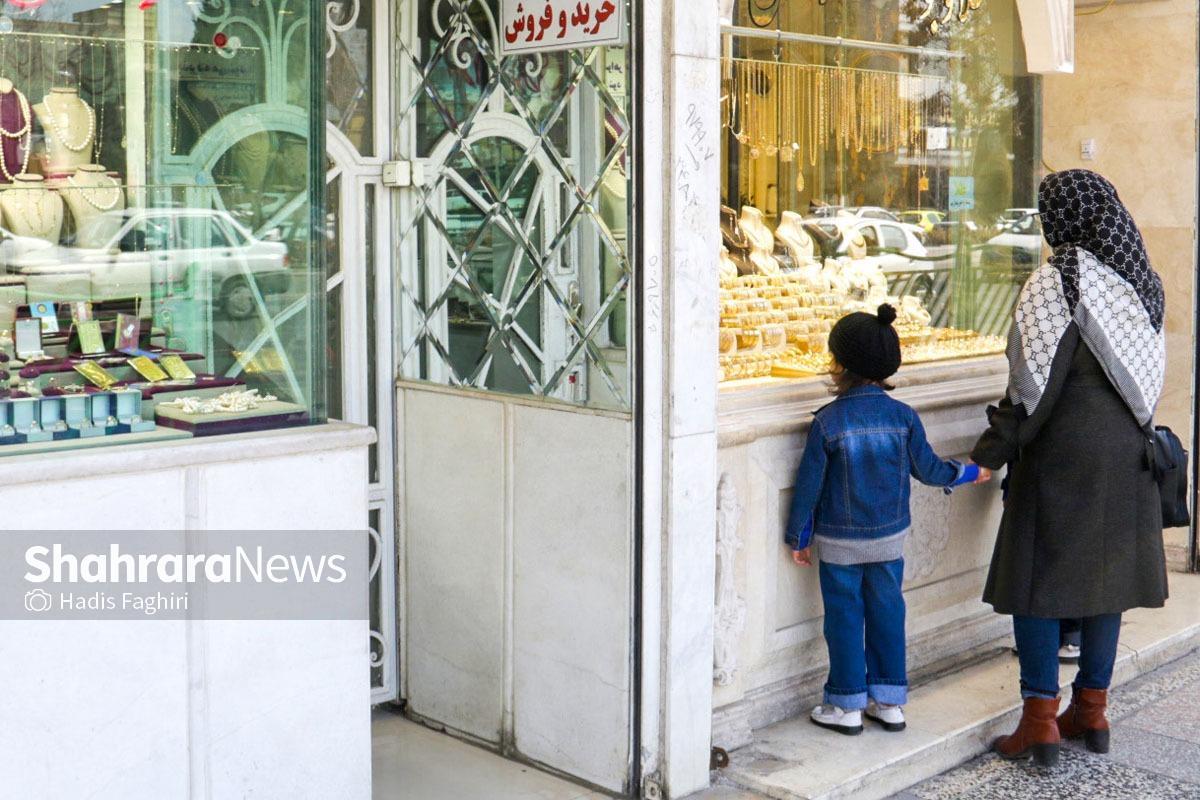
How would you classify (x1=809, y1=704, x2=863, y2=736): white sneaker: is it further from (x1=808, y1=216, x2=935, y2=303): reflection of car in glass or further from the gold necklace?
the gold necklace

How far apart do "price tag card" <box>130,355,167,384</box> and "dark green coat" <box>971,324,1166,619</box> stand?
99.3 inches

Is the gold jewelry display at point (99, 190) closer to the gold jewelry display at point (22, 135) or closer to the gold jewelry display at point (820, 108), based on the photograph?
the gold jewelry display at point (22, 135)

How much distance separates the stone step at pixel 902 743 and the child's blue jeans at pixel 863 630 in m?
0.14

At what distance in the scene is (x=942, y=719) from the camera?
4.91 metres

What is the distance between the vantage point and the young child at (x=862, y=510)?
15.1ft

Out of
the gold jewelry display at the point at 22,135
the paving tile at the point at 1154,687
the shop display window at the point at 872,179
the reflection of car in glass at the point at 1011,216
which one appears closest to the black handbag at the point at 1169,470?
the paving tile at the point at 1154,687

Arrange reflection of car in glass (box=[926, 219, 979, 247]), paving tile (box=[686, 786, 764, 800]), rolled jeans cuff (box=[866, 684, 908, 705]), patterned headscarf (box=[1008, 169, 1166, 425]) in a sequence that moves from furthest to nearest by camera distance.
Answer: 1. reflection of car in glass (box=[926, 219, 979, 247])
2. rolled jeans cuff (box=[866, 684, 908, 705])
3. patterned headscarf (box=[1008, 169, 1166, 425])
4. paving tile (box=[686, 786, 764, 800])

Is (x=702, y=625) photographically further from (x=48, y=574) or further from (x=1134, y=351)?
(x=48, y=574)

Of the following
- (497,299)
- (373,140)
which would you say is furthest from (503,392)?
(373,140)

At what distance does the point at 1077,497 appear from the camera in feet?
14.9

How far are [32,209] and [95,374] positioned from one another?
435 millimetres

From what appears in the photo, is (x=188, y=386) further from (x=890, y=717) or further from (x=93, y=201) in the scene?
(x=890, y=717)

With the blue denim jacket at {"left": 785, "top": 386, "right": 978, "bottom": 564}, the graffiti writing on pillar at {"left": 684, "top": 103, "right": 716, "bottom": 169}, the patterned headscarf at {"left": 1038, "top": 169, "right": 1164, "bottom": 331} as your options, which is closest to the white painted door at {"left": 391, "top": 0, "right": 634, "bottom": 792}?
the graffiti writing on pillar at {"left": 684, "top": 103, "right": 716, "bottom": 169}

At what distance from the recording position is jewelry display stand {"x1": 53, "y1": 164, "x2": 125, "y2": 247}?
3564mm
